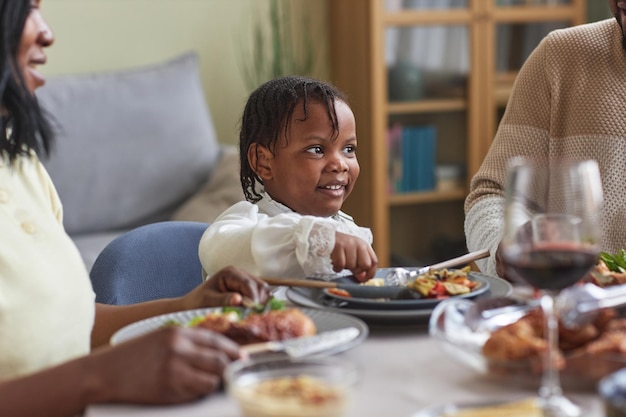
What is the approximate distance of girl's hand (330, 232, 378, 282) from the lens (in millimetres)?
1401

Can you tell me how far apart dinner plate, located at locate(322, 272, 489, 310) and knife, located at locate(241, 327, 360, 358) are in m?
0.16

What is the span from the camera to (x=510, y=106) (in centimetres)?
209

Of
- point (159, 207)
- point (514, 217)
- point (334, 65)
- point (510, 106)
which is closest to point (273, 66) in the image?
point (334, 65)

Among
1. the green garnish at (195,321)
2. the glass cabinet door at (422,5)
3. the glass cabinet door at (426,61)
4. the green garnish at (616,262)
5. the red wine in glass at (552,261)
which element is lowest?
the glass cabinet door at (426,61)

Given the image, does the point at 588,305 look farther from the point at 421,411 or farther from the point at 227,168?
the point at 227,168

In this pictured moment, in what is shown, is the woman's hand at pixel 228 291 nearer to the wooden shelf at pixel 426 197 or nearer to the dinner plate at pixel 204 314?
the dinner plate at pixel 204 314

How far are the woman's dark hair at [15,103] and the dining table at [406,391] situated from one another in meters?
0.44

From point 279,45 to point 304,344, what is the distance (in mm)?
3145

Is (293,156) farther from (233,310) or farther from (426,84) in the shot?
(426,84)

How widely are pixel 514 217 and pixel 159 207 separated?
2894 millimetres

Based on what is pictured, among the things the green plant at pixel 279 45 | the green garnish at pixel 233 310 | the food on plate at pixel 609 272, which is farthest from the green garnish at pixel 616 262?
the green plant at pixel 279 45

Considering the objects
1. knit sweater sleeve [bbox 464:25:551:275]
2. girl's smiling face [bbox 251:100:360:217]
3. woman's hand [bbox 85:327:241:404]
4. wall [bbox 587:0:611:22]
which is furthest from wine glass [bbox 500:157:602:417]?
wall [bbox 587:0:611:22]

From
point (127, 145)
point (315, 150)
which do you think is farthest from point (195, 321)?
point (127, 145)

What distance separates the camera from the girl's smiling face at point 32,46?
122 cm
